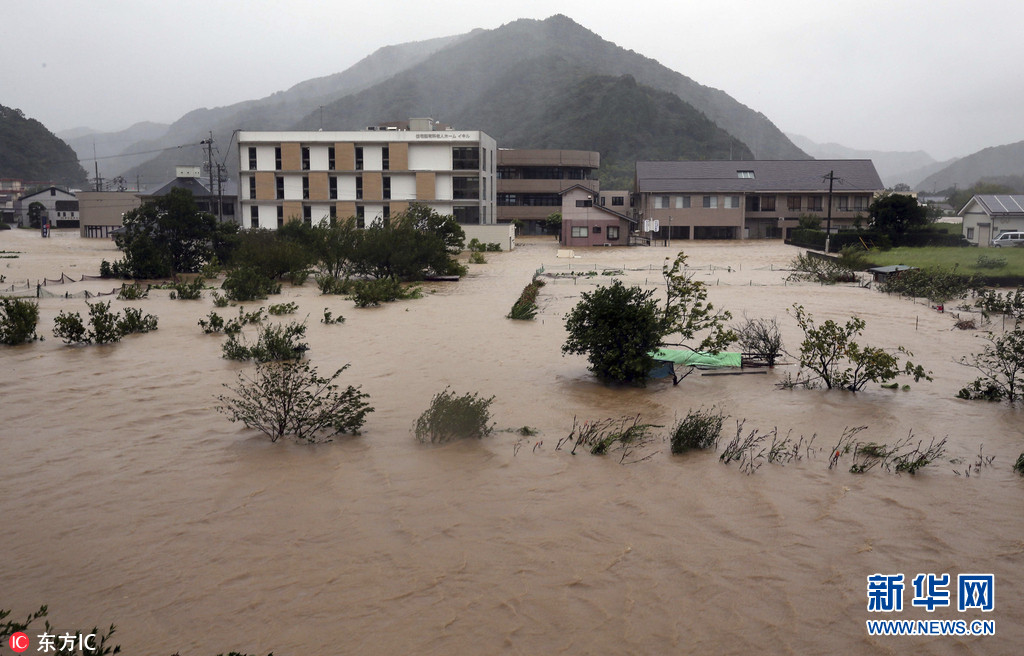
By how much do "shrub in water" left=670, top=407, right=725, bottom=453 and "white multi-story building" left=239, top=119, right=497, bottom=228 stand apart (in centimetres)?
5514

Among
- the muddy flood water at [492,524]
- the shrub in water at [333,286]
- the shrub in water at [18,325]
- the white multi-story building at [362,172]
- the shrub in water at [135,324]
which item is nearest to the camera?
the muddy flood water at [492,524]

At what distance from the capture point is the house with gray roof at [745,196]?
69562 mm

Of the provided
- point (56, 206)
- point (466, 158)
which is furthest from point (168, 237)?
point (56, 206)

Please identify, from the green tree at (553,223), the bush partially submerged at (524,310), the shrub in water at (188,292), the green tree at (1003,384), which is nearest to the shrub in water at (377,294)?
the bush partially submerged at (524,310)

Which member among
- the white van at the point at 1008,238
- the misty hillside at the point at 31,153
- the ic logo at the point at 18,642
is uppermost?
the misty hillside at the point at 31,153

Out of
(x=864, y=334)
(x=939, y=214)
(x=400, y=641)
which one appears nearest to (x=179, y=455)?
(x=400, y=641)

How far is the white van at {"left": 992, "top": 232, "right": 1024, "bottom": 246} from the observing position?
166ft

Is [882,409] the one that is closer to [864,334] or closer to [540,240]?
[864,334]

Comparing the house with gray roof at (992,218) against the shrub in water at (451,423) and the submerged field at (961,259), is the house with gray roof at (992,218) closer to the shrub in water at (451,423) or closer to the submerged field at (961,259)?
the submerged field at (961,259)

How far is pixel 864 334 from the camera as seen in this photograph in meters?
19.2

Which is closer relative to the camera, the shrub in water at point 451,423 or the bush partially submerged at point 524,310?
the shrub in water at point 451,423

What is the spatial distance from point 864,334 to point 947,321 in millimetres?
3977

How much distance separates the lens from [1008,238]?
52.1 meters

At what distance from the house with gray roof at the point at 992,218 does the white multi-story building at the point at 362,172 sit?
3577 cm
